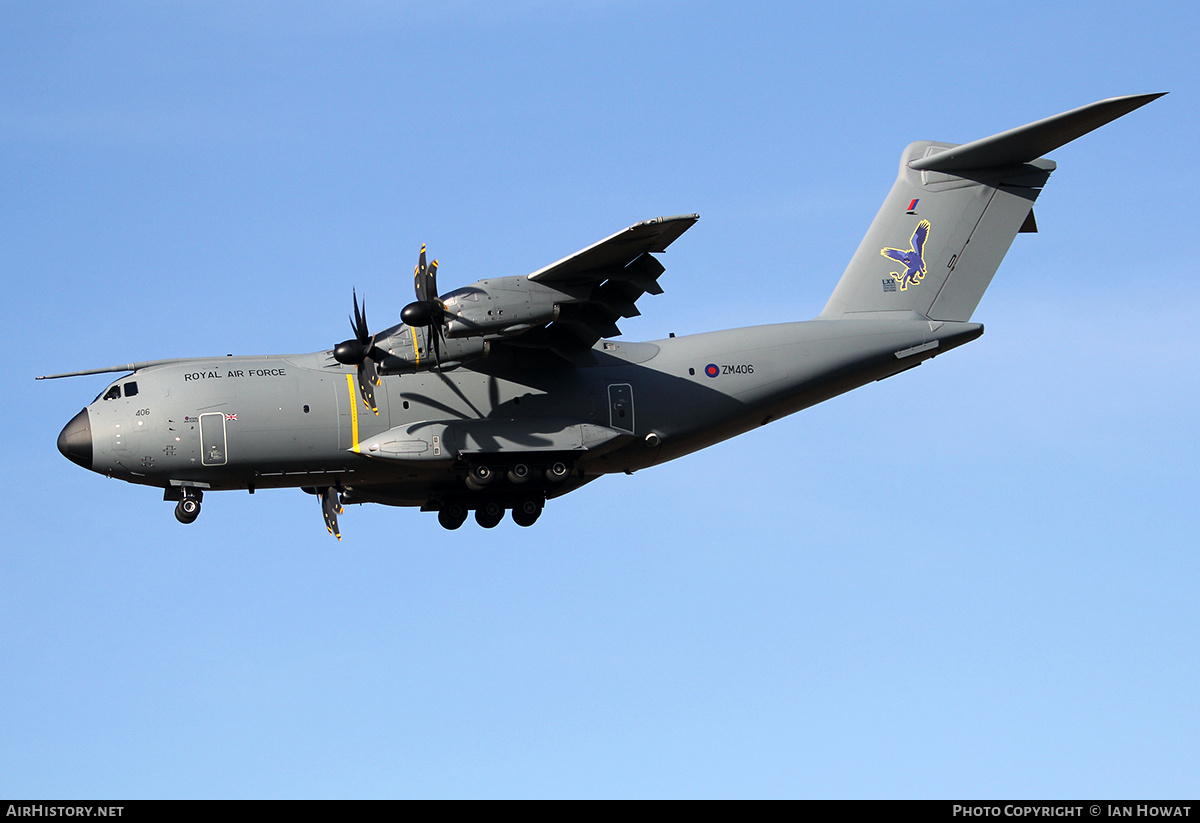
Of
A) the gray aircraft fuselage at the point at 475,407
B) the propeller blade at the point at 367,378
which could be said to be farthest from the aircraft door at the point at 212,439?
the propeller blade at the point at 367,378

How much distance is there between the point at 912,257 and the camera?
21.9 meters

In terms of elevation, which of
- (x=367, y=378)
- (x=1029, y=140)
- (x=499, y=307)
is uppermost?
(x=1029, y=140)

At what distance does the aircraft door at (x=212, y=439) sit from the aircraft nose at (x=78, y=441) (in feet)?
4.82

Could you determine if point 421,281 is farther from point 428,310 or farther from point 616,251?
point 616,251

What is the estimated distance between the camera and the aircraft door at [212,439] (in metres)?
18.9

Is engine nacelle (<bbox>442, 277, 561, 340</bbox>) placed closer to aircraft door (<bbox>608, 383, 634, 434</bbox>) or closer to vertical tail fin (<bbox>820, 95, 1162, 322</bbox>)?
aircraft door (<bbox>608, 383, 634, 434</bbox>)

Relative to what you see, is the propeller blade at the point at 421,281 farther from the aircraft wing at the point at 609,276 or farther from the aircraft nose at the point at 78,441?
the aircraft nose at the point at 78,441

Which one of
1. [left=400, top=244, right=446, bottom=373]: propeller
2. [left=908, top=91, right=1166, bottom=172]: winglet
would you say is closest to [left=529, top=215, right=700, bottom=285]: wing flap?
[left=400, top=244, right=446, bottom=373]: propeller

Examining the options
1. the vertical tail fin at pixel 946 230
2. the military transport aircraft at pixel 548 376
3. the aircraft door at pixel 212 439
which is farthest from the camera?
the vertical tail fin at pixel 946 230

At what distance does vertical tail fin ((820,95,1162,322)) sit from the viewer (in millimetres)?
21688

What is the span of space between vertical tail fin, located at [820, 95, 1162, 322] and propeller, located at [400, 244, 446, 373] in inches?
249

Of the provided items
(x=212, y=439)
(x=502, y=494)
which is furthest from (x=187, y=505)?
(x=502, y=494)

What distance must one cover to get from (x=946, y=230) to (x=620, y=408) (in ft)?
19.3

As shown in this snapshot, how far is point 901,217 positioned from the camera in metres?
22.1
